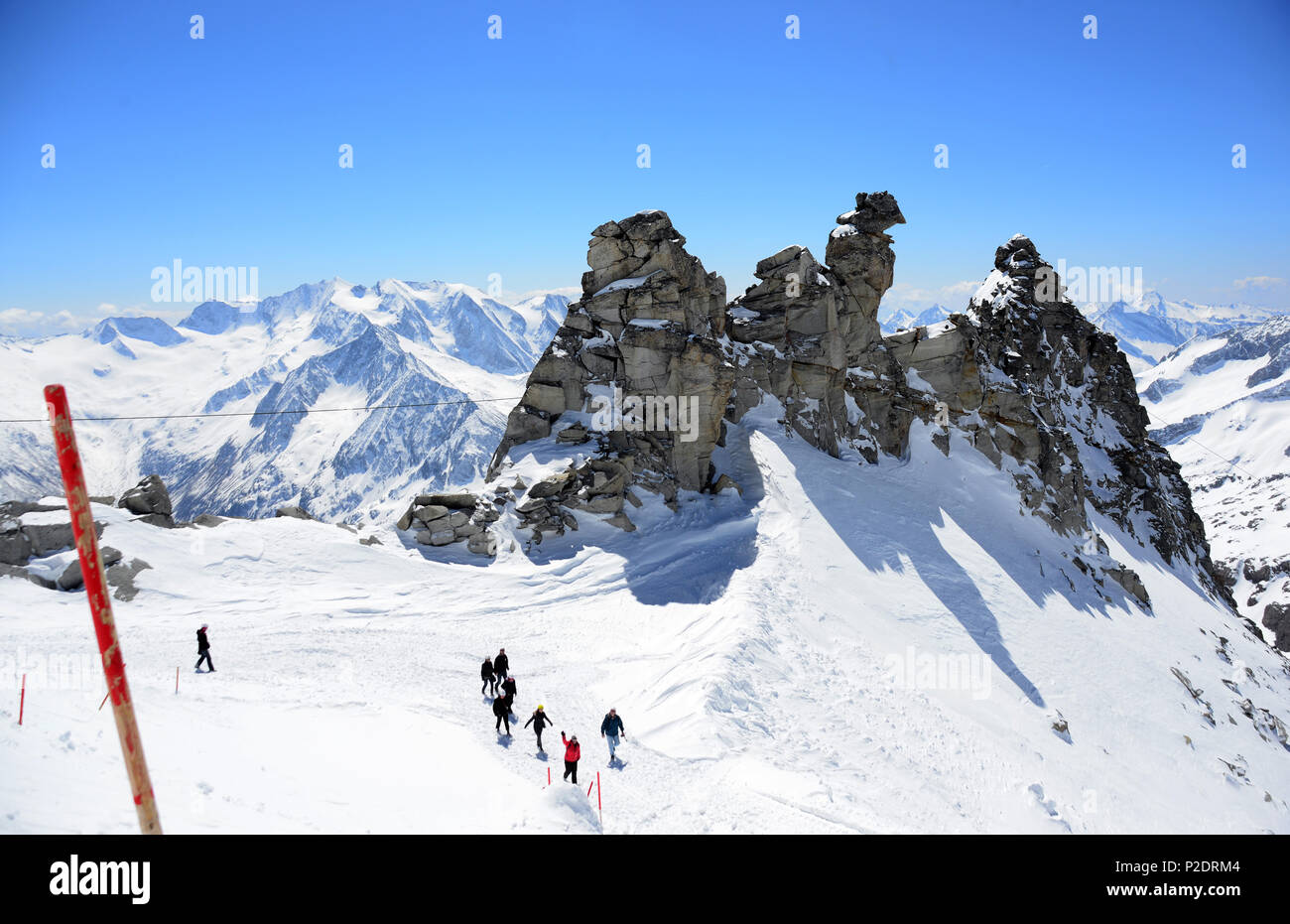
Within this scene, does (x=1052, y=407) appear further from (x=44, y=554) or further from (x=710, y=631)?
(x=44, y=554)

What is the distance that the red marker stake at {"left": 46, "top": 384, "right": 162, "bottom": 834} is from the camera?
664 centimetres

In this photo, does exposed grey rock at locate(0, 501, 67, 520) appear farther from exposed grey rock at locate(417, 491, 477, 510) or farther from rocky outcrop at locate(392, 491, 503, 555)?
exposed grey rock at locate(417, 491, 477, 510)

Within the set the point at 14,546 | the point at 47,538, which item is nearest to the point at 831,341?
the point at 47,538

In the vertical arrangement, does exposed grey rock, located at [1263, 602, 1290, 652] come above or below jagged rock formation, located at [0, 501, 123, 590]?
below

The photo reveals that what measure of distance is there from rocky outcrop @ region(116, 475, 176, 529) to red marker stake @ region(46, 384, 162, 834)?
2673cm

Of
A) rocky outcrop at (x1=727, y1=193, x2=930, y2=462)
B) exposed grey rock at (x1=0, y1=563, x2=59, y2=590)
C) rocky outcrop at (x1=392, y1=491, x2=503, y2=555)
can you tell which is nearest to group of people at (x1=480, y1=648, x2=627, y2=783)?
rocky outcrop at (x1=392, y1=491, x2=503, y2=555)

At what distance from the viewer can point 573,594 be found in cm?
3056

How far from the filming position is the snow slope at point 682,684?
1431 centimetres

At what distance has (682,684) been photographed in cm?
2284
